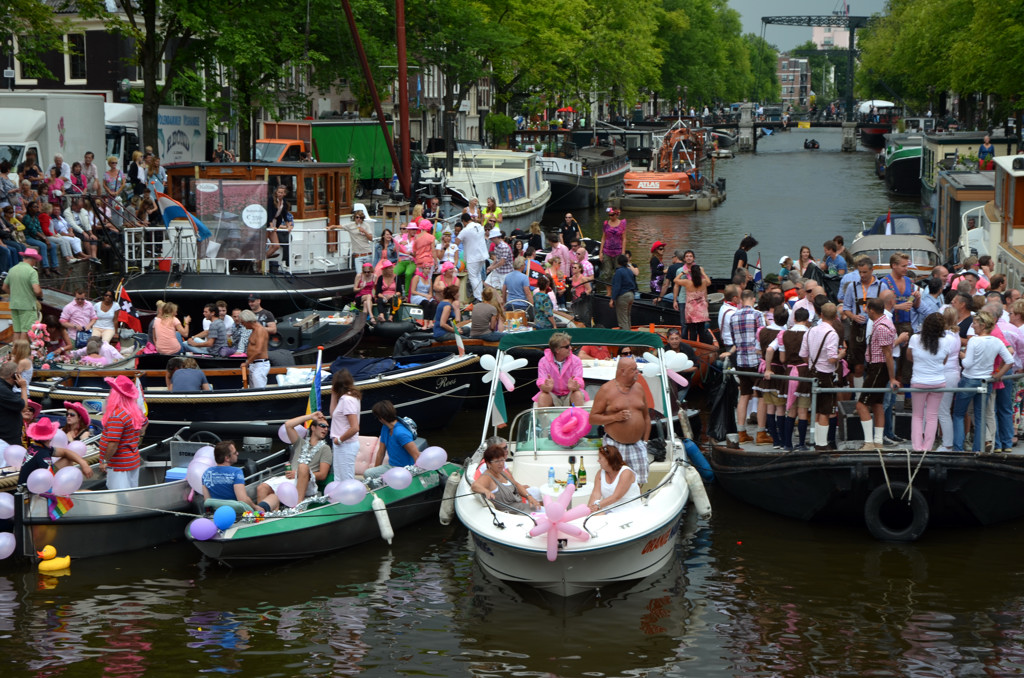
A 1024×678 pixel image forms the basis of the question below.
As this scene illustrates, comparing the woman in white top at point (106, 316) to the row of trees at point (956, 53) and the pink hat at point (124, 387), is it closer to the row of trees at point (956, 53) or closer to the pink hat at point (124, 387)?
the pink hat at point (124, 387)

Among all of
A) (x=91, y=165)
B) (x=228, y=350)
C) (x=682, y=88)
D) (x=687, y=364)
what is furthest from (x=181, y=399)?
(x=682, y=88)

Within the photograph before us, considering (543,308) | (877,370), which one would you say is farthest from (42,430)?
(543,308)

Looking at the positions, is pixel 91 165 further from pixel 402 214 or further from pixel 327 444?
pixel 327 444

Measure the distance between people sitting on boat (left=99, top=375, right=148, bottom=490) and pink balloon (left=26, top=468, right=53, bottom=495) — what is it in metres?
0.87

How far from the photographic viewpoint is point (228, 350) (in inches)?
680

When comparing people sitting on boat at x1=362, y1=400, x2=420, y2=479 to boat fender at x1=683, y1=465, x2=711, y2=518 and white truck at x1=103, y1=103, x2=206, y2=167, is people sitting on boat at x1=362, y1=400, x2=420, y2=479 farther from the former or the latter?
white truck at x1=103, y1=103, x2=206, y2=167

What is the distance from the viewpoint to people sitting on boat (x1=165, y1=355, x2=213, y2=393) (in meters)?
15.3

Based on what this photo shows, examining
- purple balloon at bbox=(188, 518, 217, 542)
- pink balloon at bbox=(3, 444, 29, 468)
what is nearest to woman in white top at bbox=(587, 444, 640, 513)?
purple balloon at bbox=(188, 518, 217, 542)

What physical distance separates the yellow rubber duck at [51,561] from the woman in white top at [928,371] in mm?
8196

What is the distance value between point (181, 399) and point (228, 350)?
2272 mm

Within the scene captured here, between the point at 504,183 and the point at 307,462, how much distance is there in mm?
28367

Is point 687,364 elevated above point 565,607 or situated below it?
above

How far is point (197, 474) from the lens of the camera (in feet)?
39.0

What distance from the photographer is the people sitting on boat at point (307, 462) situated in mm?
12117
